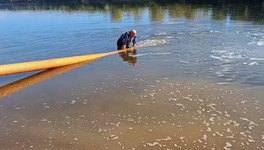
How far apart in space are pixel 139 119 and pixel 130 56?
671 cm

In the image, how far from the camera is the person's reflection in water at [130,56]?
13594 millimetres

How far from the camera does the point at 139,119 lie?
800 cm

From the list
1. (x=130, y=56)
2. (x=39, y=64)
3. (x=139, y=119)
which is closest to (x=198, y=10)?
(x=130, y=56)

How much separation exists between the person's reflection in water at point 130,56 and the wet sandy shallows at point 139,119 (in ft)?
10.9

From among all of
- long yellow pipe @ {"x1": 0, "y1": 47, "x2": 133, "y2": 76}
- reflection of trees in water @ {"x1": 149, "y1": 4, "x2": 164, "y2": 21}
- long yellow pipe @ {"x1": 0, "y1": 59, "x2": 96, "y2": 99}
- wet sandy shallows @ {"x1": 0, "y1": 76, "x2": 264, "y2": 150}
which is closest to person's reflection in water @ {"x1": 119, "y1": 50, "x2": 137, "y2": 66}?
long yellow pipe @ {"x1": 0, "y1": 47, "x2": 133, "y2": 76}

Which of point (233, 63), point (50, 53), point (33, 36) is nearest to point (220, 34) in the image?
point (233, 63)

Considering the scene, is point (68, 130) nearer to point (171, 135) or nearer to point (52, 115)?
point (52, 115)

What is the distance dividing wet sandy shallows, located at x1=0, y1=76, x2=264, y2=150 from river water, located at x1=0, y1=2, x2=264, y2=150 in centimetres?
2

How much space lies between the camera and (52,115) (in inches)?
335

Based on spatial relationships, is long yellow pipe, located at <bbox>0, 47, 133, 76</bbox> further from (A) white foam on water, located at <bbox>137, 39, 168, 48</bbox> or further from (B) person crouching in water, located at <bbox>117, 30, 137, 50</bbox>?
(A) white foam on water, located at <bbox>137, 39, 168, 48</bbox>

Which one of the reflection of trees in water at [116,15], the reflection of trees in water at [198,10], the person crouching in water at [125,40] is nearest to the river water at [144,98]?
the person crouching in water at [125,40]

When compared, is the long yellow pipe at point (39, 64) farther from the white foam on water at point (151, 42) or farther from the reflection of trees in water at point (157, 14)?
the reflection of trees in water at point (157, 14)

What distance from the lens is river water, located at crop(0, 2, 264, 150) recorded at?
7.14 metres

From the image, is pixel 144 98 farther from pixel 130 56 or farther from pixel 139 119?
pixel 130 56
